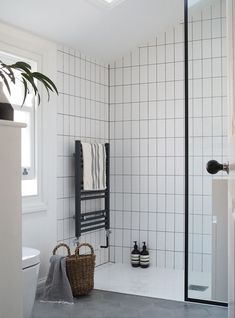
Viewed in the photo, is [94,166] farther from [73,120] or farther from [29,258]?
[29,258]

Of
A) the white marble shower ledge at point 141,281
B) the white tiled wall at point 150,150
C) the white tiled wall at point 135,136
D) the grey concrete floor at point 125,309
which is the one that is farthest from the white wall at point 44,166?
the white tiled wall at point 150,150

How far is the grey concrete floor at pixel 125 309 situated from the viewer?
8.66ft

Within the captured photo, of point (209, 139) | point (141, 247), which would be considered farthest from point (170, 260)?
point (209, 139)

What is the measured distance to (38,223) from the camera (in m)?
3.19

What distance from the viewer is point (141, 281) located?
3.45 metres

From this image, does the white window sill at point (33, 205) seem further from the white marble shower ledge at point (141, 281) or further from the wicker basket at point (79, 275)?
the white marble shower ledge at point (141, 281)

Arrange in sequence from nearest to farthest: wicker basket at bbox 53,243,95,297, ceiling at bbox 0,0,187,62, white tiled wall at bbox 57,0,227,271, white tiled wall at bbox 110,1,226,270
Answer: ceiling at bbox 0,0,187,62
wicker basket at bbox 53,243,95,297
white tiled wall at bbox 57,0,227,271
white tiled wall at bbox 110,1,226,270

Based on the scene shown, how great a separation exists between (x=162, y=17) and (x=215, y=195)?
1.74 m

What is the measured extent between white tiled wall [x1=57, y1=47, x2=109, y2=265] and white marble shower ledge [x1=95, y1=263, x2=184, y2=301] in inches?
10.9

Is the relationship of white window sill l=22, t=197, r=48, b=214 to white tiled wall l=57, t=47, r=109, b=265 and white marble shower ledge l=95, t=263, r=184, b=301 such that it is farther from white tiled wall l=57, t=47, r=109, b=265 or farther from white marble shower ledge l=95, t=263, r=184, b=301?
white marble shower ledge l=95, t=263, r=184, b=301

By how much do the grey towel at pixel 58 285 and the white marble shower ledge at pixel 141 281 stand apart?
41cm

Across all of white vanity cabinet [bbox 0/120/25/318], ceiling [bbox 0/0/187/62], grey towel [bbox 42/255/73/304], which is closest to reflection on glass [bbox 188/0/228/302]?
ceiling [bbox 0/0/187/62]

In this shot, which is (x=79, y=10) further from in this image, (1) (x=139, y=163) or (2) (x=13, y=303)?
(2) (x=13, y=303)

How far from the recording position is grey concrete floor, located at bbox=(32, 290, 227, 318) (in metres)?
2.64
